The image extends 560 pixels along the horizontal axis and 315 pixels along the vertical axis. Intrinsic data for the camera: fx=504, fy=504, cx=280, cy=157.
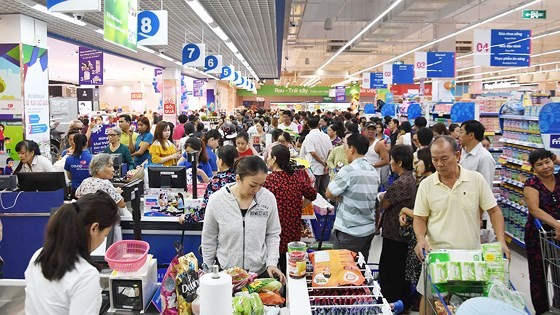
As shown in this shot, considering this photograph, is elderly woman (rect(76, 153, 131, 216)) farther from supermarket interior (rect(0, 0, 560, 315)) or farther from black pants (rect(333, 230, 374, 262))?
black pants (rect(333, 230, 374, 262))

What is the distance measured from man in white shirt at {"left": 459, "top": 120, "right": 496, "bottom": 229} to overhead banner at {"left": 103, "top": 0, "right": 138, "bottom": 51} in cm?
438

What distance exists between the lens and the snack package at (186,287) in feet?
7.72

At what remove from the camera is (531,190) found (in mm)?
4332

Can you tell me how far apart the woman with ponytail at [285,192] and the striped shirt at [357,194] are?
13.4 inches

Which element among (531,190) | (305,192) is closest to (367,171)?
(305,192)

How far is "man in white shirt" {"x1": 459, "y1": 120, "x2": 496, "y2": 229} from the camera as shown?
5539mm

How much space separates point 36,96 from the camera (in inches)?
376

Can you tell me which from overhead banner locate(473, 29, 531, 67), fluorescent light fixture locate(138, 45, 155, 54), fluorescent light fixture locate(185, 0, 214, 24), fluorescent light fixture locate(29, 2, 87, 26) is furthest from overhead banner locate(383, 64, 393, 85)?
fluorescent light fixture locate(29, 2, 87, 26)

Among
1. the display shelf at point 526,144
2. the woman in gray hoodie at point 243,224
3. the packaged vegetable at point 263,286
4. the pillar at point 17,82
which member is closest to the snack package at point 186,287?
the packaged vegetable at point 263,286

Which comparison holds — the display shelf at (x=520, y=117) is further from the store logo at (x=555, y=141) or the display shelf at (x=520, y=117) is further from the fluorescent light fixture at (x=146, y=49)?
the fluorescent light fixture at (x=146, y=49)

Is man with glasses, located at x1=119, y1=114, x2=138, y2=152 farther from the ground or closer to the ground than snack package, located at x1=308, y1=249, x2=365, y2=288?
farther from the ground

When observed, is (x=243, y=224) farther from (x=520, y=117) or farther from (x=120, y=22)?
(x=520, y=117)

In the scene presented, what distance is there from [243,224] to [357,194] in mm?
1420

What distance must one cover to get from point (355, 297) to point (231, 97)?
41141 mm
